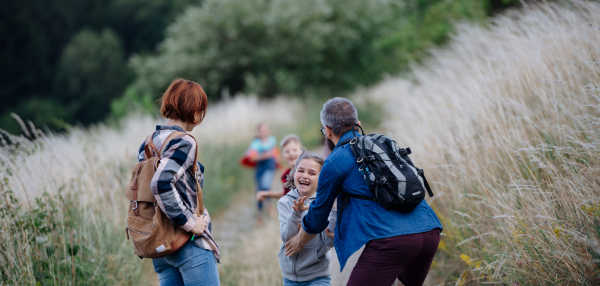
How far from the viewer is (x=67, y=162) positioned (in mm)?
4348

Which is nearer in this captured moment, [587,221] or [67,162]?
[587,221]

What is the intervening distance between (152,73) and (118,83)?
866 cm

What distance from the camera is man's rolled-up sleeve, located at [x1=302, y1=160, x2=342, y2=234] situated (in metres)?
2.10

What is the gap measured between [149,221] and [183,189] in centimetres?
24

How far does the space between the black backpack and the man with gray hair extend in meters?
0.05

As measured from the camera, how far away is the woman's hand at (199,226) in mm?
2188

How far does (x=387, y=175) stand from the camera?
2033mm

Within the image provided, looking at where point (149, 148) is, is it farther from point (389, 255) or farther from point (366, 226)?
point (389, 255)

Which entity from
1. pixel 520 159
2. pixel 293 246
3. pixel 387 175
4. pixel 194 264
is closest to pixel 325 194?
pixel 387 175

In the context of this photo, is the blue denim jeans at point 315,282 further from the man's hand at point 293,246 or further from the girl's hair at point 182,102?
the girl's hair at point 182,102

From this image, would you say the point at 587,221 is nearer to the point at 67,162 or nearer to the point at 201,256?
the point at 201,256

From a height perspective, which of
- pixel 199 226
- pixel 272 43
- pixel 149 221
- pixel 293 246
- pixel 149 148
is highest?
pixel 272 43

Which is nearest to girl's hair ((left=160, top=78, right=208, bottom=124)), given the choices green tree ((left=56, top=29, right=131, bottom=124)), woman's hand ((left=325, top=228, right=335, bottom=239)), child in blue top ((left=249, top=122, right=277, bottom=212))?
woman's hand ((left=325, top=228, right=335, bottom=239))

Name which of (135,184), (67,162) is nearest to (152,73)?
(67,162)
